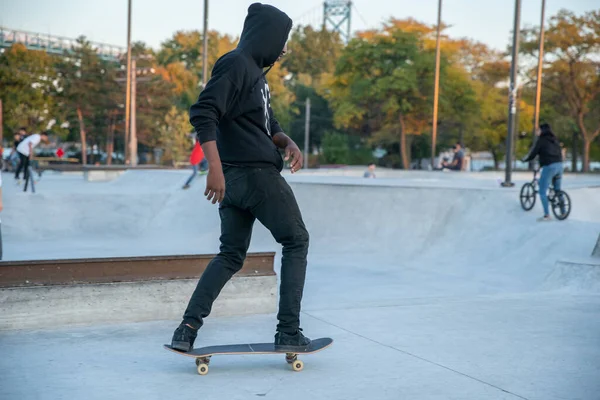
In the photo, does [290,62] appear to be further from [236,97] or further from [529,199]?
[236,97]

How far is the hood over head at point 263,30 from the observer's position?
13.3 ft

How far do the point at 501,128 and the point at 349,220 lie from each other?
4355cm

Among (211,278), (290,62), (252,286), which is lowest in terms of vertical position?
(252,286)

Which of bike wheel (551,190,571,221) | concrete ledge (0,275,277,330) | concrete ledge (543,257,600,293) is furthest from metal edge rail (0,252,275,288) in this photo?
bike wheel (551,190,571,221)

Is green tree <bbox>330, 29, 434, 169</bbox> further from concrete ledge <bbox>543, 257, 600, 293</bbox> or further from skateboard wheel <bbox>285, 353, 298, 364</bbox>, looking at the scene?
skateboard wheel <bbox>285, 353, 298, 364</bbox>

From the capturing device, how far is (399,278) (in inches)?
403

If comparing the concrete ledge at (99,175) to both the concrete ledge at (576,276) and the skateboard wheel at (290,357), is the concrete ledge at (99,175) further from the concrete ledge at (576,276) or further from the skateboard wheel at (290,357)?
the skateboard wheel at (290,357)

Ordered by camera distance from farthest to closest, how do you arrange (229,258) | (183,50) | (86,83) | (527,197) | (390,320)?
1. (183,50)
2. (86,83)
3. (527,197)
4. (390,320)
5. (229,258)

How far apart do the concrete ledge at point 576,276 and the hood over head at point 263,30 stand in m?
5.02

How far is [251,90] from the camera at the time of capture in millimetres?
4047

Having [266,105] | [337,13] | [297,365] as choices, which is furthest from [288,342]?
[337,13]

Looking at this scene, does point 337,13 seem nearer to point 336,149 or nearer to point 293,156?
point 336,149

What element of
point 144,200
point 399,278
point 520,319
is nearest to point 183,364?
point 520,319

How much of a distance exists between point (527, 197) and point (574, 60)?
39.0 metres
